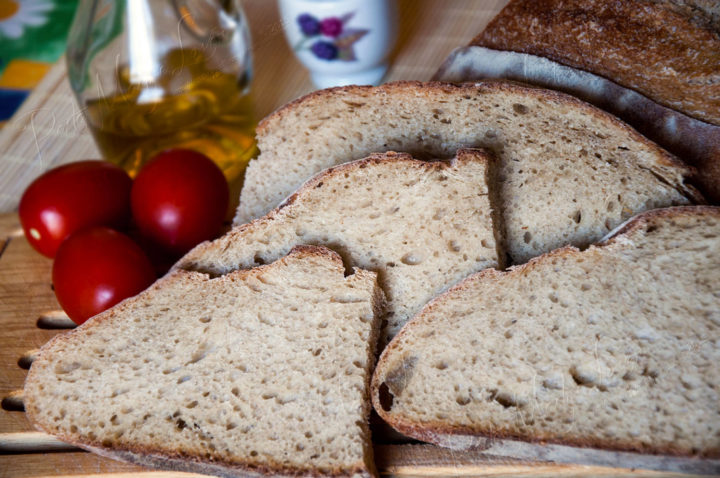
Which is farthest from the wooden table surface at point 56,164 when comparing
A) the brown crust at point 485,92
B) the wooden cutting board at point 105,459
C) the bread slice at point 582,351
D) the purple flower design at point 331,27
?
the brown crust at point 485,92

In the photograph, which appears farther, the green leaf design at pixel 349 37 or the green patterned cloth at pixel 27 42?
the green patterned cloth at pixel 27 42

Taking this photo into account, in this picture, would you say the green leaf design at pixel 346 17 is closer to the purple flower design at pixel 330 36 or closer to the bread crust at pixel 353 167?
the purple flower design at pixel 330 36

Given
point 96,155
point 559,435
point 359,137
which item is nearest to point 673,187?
point 559,435

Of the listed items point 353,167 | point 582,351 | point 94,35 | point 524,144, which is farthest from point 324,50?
point 582,351

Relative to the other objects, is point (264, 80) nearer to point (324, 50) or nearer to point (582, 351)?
point (324, 50)

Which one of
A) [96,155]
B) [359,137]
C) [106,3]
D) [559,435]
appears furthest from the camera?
[96,155]

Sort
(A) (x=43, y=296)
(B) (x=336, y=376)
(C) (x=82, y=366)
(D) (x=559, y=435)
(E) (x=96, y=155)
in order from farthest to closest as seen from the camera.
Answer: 1. (E) (x=96, y=155)
2. (A) (x=43, y=296)
3. (C) (x=82, y=366)
4. (B) (x=336, y=376)
5. (D) (x=559, y=435)

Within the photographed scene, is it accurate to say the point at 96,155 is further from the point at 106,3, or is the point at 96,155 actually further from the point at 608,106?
the point at 608,106
